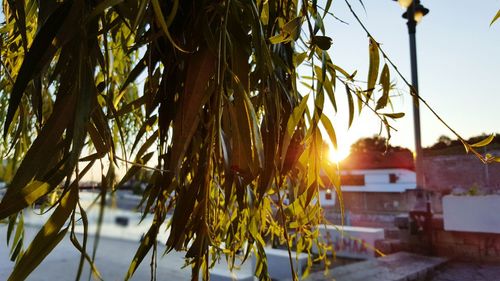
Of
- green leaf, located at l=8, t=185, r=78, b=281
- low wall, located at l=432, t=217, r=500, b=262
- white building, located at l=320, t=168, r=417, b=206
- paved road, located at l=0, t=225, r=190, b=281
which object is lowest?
paved road, located at l=0, t=225, r=190, b=281

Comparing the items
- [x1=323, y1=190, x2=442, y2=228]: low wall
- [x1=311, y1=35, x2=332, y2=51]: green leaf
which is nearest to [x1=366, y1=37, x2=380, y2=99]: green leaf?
[x1=311, y1=35, x2=332, y2=51]: green leaf

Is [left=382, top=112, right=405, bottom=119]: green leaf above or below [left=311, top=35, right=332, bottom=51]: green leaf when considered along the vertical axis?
below

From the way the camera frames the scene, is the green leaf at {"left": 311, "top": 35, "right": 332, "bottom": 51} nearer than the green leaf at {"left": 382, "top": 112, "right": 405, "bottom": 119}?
Yes

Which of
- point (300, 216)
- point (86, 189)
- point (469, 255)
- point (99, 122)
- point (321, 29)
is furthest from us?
point (469, 255)

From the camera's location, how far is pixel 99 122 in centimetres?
38

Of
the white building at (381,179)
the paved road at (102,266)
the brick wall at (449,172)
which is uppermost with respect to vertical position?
the white building at (381,179)

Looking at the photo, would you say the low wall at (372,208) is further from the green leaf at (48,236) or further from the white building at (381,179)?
the green leaf at (48,236)

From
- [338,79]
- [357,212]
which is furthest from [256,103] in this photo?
[357,212]

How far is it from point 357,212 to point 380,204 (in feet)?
1.84

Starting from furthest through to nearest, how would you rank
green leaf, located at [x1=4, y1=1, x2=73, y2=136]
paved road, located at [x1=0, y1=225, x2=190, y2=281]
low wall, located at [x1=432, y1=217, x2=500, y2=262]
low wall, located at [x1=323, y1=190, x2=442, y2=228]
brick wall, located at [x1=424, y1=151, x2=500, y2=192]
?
low wall, located at [x1=323, y1=190, x2=442, y2=228] < brick wall, located at [x1=424, y1=151, x2=500, y2=192] < low wall, located at [x1=432, y1=217, x2=500, y2=262] < paved road, located at [x1=0, y1=225, x2=190, y2=281] < green leaf, located at [x1=4, y1=1, x2=73, y2=136]

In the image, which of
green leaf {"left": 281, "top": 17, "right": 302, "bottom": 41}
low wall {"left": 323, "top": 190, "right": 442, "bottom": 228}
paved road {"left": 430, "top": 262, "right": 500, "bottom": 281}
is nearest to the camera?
green leaf {"left": 281, "top": 17, "right": 302, "bottom": 41}

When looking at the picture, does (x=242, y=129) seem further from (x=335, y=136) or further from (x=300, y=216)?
(x=300, y=216)

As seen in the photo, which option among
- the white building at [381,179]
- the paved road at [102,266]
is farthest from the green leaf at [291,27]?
the white building at [381,179]

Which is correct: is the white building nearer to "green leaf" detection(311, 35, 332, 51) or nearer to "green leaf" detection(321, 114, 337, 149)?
"green leaf" detection(321, 114, 337, 149)
